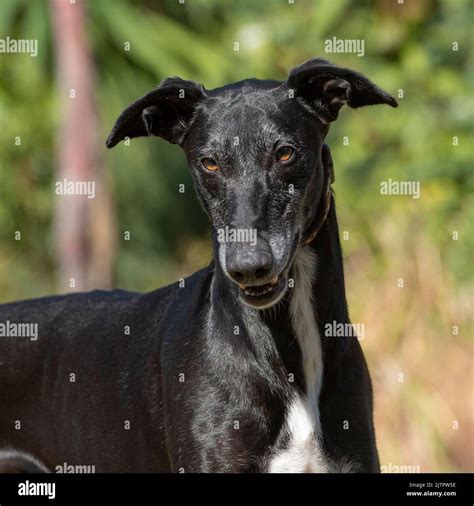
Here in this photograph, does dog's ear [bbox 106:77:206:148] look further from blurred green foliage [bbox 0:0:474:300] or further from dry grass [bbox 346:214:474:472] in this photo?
blurred green foliage [bbox 0:0:474:300]

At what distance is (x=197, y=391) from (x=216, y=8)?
48.5 ft

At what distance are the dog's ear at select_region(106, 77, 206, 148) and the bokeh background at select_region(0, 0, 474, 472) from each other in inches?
192

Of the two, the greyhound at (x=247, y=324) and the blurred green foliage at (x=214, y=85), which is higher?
the blurred green foliage at (x=214, y=85)

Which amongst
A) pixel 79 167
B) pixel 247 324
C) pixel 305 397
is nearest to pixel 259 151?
pixel 247 324

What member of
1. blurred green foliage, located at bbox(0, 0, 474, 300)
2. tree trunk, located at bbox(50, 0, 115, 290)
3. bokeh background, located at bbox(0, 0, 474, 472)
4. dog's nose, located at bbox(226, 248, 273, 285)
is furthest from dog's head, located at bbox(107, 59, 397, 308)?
tree trunk, located at bbox(50, 0, 115, 290)

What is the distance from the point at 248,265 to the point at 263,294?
0.66 ft

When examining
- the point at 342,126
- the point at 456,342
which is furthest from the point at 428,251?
the point at 342,126

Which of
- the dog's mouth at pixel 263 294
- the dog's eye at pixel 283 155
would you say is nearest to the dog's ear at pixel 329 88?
the dog's eye at pixel 283 155

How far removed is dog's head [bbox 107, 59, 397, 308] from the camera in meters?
4.88

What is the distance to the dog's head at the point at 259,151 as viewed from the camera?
488cm

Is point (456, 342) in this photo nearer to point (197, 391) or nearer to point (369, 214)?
point (369, 214)

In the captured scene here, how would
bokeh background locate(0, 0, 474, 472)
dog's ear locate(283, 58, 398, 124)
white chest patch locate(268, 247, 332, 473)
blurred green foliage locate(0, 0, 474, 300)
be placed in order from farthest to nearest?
blurred green foliage locate(0, 0, 474, 300) → bokeh background locate(0, 0, 474, 472) → dog's ear locate(283, 58, 398, 124) → white chest patch locate(268, 247, 332, 473)

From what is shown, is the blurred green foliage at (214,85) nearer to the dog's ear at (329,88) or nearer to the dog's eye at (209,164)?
the dog's ear at (329,88)
